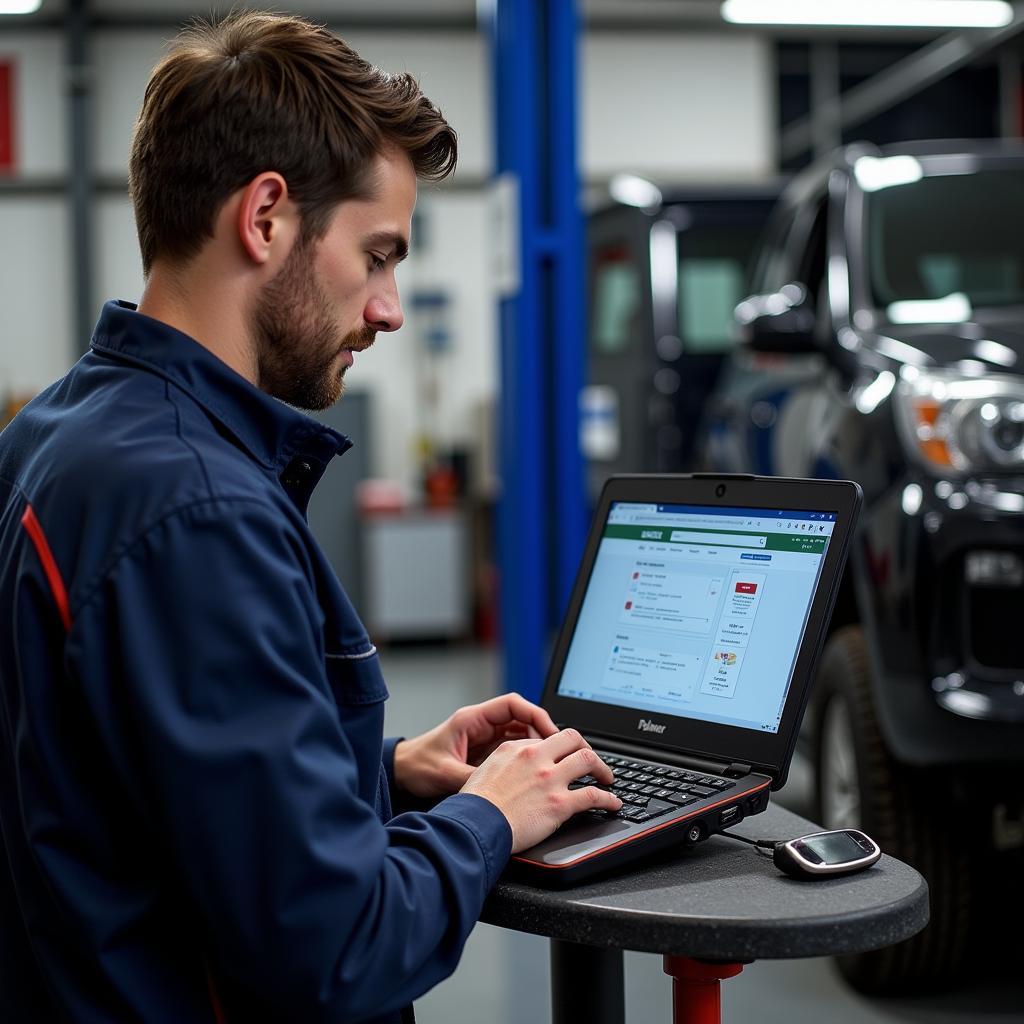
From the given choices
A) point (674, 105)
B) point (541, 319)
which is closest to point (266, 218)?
point (541, 319)

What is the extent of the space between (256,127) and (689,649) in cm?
67

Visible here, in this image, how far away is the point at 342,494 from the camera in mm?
8547

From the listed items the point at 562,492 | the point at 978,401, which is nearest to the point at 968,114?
the point at 562,492

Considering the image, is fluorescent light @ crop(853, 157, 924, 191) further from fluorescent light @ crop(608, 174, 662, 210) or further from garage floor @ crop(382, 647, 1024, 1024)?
fluorescent light @ crop(608, 174, 662, 210)

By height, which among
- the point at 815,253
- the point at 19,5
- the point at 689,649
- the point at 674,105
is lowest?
the point at 689,649

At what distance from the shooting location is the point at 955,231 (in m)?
3.30

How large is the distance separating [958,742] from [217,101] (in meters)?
1.81

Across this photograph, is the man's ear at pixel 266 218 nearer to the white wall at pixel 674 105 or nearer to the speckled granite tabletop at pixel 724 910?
the speckled granite tabletop at pixel 724 910

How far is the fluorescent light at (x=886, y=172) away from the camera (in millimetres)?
3355

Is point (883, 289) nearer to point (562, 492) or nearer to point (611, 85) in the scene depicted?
point (562, 492)

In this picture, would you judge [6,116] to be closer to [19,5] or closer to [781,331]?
[19,5]

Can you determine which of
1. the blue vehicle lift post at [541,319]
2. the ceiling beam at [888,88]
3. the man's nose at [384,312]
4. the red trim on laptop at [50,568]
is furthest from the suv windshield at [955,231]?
the ceiling beam at [888,88]

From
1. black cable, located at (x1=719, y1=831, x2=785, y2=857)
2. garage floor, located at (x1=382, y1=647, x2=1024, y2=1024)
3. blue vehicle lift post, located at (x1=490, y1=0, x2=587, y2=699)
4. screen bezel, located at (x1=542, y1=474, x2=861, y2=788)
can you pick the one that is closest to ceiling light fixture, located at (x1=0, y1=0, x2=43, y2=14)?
blue vehicle lift post, located at (x1=490, y1=0, x2=587, y2=699)

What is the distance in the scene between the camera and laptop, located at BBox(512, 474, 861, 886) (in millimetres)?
1226
